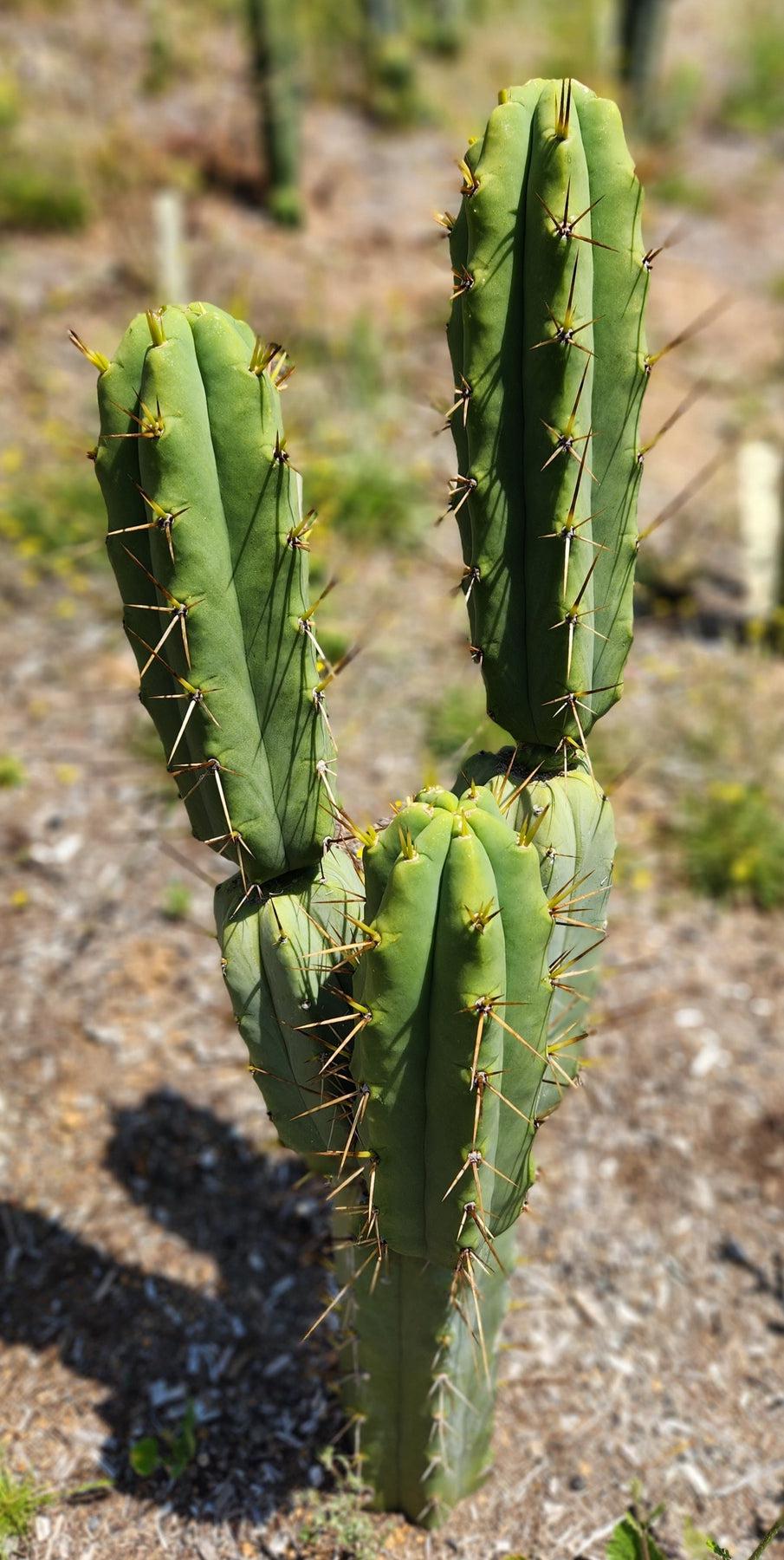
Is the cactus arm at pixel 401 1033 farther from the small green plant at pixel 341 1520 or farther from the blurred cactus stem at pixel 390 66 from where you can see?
the blurred cactus stem at pixel 390 66

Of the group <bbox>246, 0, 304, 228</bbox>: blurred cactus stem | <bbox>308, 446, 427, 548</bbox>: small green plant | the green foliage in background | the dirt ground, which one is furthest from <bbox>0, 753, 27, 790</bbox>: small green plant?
the green foliage in background

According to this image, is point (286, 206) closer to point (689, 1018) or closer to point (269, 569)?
point (689, 1018)

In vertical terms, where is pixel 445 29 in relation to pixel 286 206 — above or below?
above

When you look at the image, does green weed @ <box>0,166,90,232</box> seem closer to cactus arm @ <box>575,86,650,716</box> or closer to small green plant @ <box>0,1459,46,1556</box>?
cactus arm @ <box>575,86,650,716</box>

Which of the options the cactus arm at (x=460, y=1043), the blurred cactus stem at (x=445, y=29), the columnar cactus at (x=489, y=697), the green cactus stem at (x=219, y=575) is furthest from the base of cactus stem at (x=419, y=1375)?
the blurred cactus stem at (x=445, y=29)

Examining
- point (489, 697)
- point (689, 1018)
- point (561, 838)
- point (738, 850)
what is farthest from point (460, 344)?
point (738, 850)

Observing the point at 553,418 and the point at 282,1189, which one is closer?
the point at 553,418

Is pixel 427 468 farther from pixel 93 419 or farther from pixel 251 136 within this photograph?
pixel 251 136
